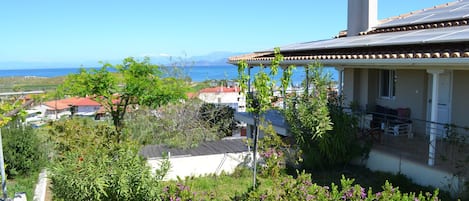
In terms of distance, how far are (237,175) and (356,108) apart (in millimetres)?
4606

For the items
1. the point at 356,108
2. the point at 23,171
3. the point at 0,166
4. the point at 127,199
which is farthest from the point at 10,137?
the point at 356,108

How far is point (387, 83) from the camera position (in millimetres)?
14570

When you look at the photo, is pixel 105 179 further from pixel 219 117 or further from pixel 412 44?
pixel 219 117

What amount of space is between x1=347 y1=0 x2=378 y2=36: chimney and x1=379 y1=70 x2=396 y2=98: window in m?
2.52

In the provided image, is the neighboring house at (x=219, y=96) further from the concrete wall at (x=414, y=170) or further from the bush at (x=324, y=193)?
the bush at (x=324, y=193)

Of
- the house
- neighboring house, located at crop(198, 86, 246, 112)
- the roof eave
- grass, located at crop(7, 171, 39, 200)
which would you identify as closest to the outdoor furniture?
the house

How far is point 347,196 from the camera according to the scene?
5.26m

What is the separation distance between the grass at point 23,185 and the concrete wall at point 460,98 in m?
12.1

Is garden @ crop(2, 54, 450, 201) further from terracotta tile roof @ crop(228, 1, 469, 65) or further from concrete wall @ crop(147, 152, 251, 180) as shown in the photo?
terracotta tile roof @ crop(228, 1, 469, 65)

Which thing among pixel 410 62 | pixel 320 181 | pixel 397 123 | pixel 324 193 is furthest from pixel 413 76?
A: pixel 324 193

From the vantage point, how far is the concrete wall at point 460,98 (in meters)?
11.2

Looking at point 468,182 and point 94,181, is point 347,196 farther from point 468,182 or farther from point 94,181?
point 468,182

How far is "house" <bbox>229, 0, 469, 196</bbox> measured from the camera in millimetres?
9062

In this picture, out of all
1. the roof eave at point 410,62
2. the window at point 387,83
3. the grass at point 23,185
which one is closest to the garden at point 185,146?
the grass at point 23,185
